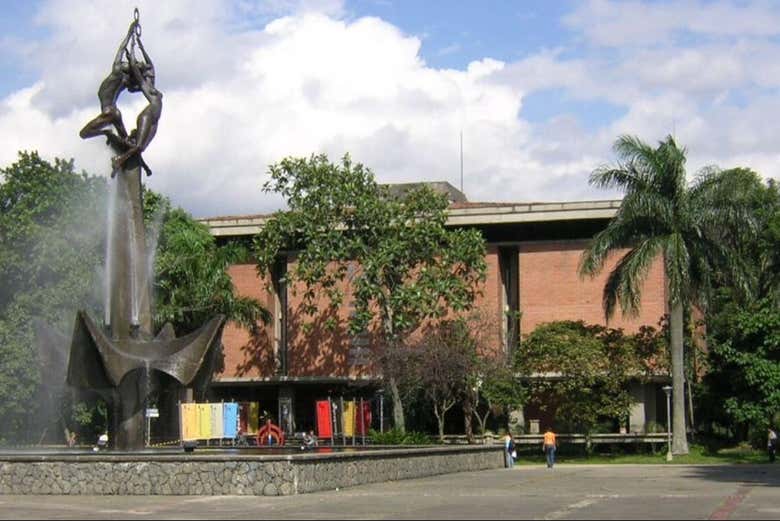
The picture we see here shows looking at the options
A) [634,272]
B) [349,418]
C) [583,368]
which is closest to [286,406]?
[349,418]

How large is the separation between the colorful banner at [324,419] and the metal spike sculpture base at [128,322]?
984 inches

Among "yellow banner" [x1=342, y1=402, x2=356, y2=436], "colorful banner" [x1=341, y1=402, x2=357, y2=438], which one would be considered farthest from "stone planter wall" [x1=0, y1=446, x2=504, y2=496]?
"yellow banner" [x1=342, y1=402, x2=356, y2=436]

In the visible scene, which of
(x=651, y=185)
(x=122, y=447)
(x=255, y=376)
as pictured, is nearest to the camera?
(x=122, y=447)

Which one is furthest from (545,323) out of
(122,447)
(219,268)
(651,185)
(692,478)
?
(122,447)

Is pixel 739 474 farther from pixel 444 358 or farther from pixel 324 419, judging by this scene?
pixel 324 419

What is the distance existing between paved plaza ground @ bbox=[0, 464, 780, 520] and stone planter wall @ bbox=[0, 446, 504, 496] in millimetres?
517

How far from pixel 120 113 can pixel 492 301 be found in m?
32.0

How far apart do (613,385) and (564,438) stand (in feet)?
16.3

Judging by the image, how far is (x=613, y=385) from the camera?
4978 cm

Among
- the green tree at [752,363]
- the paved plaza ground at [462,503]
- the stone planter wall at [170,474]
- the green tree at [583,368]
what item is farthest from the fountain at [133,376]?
the green tree at [752,363]

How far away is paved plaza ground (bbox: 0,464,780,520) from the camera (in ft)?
61.4

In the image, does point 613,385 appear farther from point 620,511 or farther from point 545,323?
point 620,511

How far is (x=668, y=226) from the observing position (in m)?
45.6

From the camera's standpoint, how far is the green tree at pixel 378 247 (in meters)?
50.2
